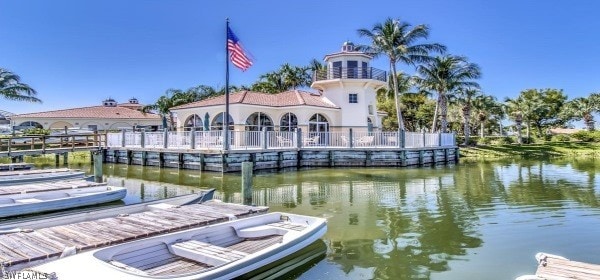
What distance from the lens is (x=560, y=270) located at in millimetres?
5207

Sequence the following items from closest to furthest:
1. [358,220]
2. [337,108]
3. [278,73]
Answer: [358,220] → [337,108] → [278,73]

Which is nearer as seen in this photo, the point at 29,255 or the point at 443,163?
the point at 29,255

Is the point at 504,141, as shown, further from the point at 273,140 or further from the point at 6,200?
the point at 6,200

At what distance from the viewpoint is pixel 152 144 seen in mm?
25734

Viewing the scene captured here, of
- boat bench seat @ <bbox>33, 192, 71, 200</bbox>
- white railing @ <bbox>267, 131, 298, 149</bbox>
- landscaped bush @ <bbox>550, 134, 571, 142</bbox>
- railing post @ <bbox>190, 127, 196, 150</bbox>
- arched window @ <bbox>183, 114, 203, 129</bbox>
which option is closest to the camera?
boat bench seat @ <bbox>33, 192, 71, 200</bbox>

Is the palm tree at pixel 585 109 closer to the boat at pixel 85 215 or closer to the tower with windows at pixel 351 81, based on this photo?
the tower with windows at pixel 351 81

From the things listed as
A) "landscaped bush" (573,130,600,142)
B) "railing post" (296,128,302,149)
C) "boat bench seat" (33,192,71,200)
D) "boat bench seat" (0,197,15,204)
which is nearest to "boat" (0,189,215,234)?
"boat bench seat" (0,197,15,204)

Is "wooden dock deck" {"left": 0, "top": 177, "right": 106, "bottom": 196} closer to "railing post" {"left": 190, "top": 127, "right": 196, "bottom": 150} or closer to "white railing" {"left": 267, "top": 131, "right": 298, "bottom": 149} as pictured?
"railing post" {"left": 190, "top": 127, "right": 196, "bottom": 150}

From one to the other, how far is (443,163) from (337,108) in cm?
857

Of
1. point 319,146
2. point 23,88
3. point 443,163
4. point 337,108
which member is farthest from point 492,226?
point 23,88

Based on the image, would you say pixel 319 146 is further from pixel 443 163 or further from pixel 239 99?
pixel 443 163

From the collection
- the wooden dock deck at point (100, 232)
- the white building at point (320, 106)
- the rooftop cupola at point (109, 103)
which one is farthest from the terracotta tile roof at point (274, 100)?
the rooftop cupola at point (109, 103)

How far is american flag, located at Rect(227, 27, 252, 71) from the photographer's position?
19125mm

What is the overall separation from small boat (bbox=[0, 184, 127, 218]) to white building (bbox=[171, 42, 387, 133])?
607 inches
